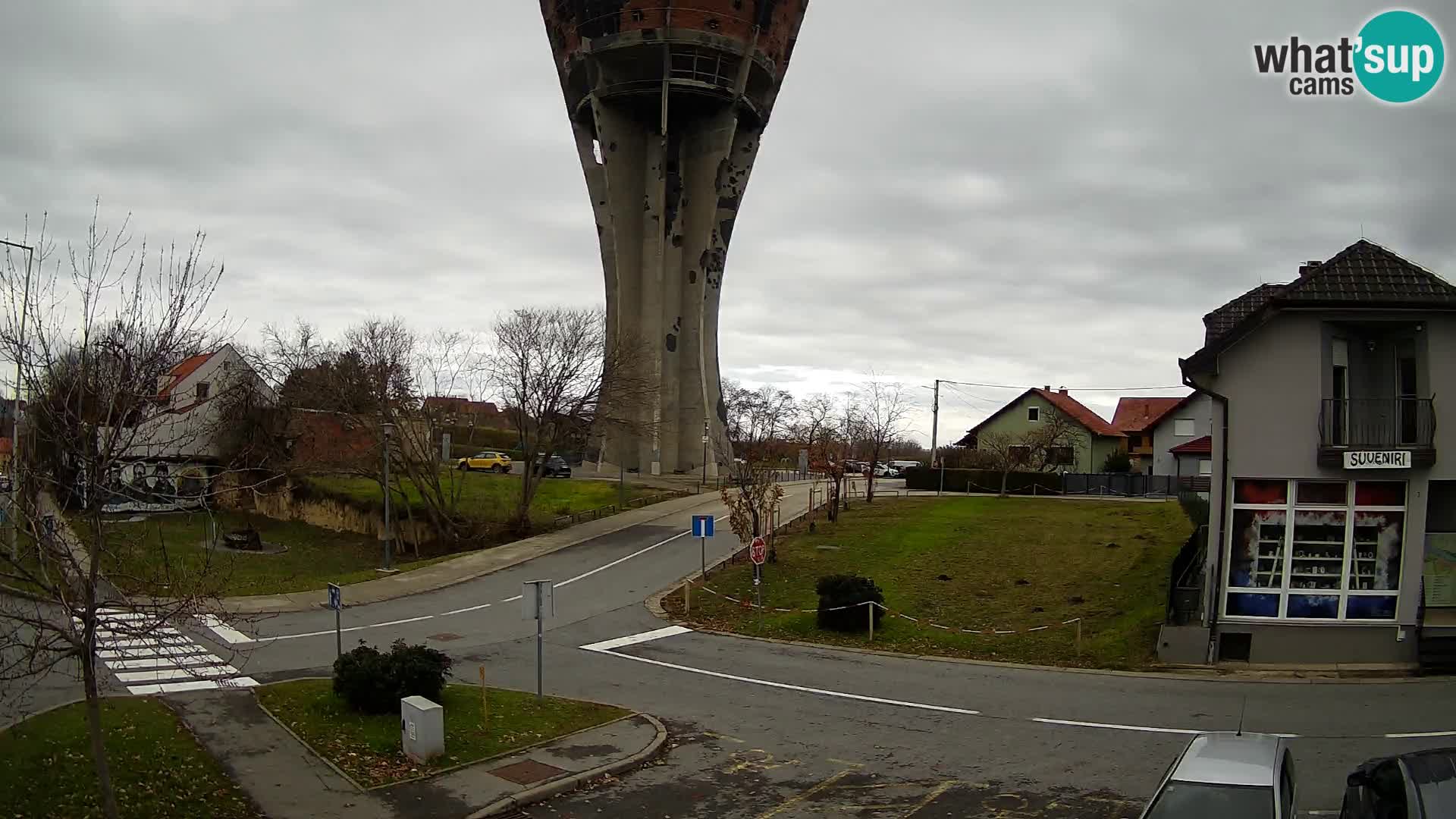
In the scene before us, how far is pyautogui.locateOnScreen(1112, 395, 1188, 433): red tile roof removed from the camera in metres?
78.3

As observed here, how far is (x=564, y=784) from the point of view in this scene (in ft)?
40.4

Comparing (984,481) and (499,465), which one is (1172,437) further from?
(499,465)

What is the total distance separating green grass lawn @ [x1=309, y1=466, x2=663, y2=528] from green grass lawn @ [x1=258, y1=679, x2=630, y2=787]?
2495 centimetres

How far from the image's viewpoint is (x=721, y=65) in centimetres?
5791

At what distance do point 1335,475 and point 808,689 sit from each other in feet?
35.0

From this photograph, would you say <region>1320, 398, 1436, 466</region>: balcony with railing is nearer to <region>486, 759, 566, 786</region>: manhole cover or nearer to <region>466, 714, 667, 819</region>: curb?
<region>466, 714, 667, 819</region>: curb

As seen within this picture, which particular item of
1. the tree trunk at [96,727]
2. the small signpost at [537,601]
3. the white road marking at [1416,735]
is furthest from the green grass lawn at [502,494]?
the white road marking at [1416,735]

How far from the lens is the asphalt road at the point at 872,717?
11.9m

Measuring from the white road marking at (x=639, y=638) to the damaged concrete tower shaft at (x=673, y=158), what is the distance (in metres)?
32.9

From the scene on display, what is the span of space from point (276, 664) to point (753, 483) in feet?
53.1

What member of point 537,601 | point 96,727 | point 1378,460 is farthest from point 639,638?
point 1378,460

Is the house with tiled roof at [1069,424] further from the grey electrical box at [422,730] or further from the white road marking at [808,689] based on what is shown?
the grey electrical box at [422,730]

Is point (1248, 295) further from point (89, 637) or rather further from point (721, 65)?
point (721, 65)

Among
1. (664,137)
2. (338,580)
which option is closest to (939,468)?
(664,137)
